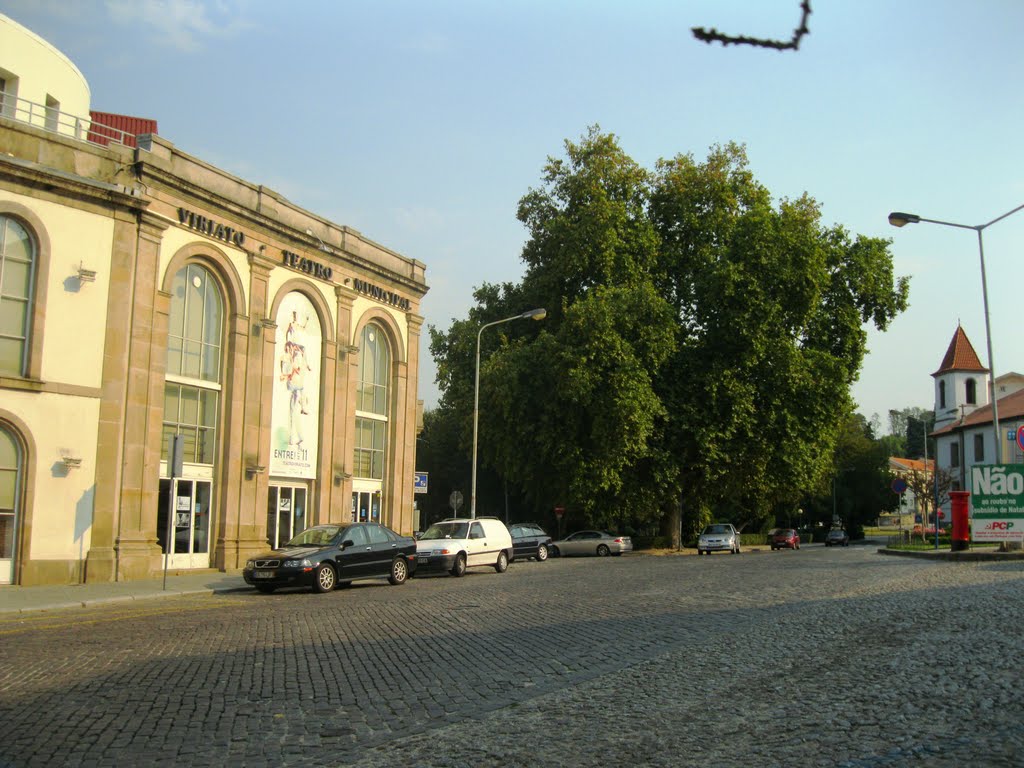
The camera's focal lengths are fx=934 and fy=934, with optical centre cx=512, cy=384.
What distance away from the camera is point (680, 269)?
4409 centimetres

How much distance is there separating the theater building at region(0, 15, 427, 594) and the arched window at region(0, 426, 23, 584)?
0.05 meters

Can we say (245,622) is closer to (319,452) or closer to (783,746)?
(783,746)

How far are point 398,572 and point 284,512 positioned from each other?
8.52 meters

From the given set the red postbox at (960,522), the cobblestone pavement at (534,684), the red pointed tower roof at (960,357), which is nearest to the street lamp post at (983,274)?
the red postbox at (960,522)

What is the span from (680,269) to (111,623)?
34.1 metres

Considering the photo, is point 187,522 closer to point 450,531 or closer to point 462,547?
point 450,531

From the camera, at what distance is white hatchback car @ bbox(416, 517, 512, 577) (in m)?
25.4

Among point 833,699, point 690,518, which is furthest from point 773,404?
point 833,699

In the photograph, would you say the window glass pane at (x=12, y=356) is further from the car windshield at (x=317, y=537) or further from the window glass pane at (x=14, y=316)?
the car windshield at (x=317, y=537)

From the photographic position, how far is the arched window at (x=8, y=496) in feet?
69.3

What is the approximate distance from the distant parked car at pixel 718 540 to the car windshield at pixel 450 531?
21398mm

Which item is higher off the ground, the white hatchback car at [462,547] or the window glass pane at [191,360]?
the window glass pane at [191,360]

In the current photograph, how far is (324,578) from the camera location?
20.6m

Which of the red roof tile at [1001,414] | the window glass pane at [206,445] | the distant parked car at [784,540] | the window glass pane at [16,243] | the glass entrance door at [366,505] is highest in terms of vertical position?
the red roof tile at [1001,414]
